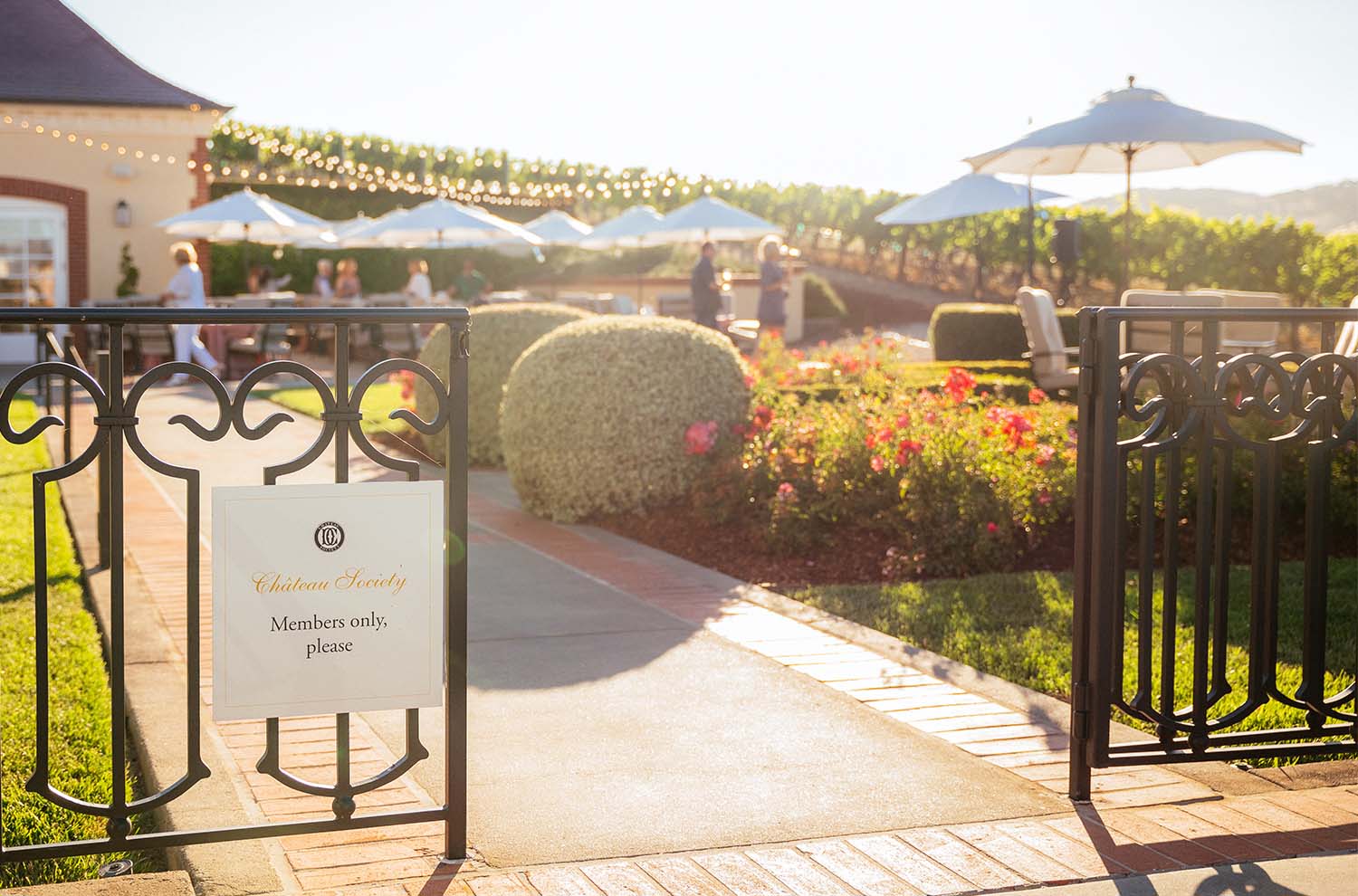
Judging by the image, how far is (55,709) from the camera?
4.32 metres

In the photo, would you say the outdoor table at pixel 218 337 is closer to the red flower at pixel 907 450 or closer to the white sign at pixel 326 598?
the red flower at pixel 907 450

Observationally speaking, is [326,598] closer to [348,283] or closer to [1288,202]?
[348,283]

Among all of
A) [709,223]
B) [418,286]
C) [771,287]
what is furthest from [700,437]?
[709,223]

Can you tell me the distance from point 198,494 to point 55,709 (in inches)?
78.3

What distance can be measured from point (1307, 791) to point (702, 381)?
15.3 feet

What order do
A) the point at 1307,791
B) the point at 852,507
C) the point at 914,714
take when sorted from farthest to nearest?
the point at 852,507, the point at 914,714, the point at 1307,791

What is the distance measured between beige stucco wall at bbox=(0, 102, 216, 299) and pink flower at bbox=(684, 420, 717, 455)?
49.4ft

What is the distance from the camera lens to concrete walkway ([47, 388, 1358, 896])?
309 cm

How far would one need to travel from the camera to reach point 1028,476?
692 cm

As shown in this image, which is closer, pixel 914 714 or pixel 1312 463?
pixel 1312 463

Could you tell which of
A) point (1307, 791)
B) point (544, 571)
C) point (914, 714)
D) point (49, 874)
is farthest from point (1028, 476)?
point (49, 874)

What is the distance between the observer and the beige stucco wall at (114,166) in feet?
64.6

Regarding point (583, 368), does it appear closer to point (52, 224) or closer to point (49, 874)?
point (49, 874)

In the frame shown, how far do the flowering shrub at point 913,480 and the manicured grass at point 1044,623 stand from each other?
0.81 feet
